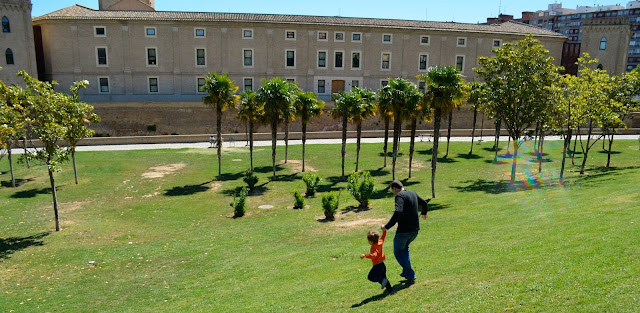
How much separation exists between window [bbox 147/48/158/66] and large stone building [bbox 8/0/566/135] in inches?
4.7

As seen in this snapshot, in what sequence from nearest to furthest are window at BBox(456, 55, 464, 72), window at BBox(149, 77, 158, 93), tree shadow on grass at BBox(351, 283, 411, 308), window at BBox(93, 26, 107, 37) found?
tree shadow on grass at BBox(351, 283, 411, 308), window at BBox(93, 26, 107, 37), window at BBox(149, 77, 158, 93), window at BBox(456, 55, 464, 72)

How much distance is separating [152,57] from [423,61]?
3533cm

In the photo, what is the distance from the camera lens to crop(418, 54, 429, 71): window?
6200 cm

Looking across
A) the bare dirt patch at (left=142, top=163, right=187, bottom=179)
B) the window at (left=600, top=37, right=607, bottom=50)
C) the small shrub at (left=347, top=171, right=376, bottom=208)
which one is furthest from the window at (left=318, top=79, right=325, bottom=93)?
the window at (left=600, top=37, right=607, bottom=50)

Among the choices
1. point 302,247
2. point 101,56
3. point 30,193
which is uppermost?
point 101,56

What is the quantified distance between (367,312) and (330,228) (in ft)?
34.3

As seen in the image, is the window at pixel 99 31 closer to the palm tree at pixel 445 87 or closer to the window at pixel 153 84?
the window at pixel 153 84

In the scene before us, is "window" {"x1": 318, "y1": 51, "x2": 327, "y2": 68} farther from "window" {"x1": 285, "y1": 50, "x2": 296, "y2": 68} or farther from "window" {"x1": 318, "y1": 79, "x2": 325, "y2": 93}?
"window" {"x1": 285, "y1": 50, "x2": 296, "y2": 68}

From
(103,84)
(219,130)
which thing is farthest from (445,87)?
(103,84)

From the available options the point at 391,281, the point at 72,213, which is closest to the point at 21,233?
the point at 72,213

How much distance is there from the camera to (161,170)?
34.1m

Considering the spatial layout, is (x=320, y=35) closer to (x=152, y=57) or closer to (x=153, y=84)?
(x=152, y=57)

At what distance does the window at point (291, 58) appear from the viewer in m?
58.4

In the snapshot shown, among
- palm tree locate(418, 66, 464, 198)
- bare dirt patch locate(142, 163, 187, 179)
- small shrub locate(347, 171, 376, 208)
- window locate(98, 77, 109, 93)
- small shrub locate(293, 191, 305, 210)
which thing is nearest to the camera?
small shrub locate(347, 171, 376, 208)
